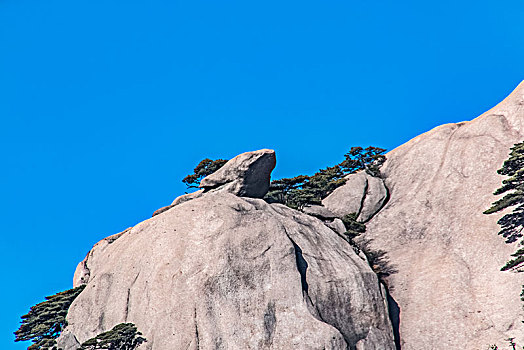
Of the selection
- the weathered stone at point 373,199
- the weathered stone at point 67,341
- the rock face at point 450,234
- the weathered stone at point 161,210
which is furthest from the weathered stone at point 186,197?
the weathered stone at point 67,341

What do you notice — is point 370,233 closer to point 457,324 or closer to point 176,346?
point 457,324

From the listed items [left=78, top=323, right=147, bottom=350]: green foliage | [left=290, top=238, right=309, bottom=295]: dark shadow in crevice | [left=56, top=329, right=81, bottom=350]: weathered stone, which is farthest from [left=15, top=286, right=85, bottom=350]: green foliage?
[left=290, top=238, right=309, bottom=295]: dark shadow in crevice

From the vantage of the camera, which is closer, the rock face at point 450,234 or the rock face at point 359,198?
the rock face at point 450,234

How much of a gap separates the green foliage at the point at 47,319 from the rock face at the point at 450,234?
1300 inches

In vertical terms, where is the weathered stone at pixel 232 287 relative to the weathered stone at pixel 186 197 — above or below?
below

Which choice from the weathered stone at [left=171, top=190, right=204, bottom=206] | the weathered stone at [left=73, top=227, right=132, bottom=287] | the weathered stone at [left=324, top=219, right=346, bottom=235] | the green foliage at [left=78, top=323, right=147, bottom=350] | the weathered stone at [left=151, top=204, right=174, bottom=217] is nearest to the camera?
the green foliage at [left=78, top=323, right=147, bottom=350]

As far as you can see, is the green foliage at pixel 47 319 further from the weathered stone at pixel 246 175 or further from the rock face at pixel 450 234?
the rock face at pixel 450 234

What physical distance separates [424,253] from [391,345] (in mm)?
14416

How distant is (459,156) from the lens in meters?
78.2

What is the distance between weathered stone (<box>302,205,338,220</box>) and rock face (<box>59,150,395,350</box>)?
960cm

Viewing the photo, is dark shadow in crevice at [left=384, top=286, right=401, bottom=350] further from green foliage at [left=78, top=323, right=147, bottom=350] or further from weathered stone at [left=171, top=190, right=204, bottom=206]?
weathered stone at [left=171, top=190, right=204, bottom=206]

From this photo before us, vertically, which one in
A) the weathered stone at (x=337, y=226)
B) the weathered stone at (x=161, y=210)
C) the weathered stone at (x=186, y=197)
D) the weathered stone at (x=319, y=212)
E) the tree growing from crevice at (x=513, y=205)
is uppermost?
the weathered stone at (x=186, y=197)

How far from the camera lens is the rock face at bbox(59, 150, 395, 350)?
53438 mm

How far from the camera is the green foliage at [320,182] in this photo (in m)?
78.4
